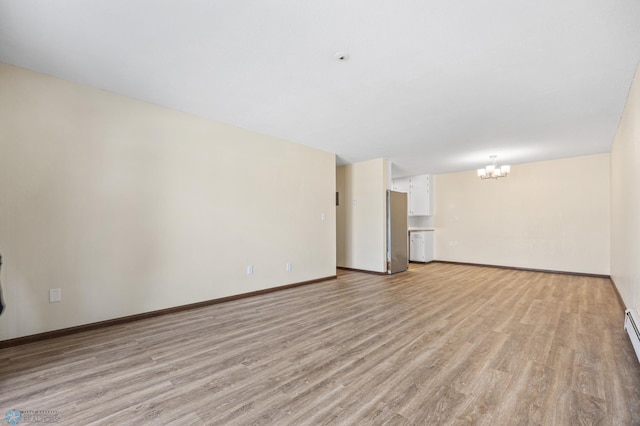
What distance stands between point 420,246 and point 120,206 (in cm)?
677

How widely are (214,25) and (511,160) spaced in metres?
6.40

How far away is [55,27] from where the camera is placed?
205 cm

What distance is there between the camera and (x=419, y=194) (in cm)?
808

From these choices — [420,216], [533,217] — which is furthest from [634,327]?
[420,216]

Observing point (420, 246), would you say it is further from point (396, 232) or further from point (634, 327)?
point (634, 327)

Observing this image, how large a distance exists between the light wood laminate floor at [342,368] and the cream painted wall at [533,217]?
108 inches

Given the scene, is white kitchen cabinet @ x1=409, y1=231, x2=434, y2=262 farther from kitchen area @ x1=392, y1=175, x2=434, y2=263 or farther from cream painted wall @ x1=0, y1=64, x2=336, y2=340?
cream painted wall @ x1=0, y1=64, x2=336, y2=340

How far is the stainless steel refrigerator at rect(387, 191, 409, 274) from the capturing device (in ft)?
20.0

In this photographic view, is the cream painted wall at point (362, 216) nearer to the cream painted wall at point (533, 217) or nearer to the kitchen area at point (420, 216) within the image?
the kitchen area at point (420, 216)

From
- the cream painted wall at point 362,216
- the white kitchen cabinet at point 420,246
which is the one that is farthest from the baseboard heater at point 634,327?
the white kitchen cabinet at point 420,246

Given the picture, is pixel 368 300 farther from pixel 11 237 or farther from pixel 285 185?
pixel 11 237

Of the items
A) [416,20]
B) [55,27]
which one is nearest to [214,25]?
[55,27]

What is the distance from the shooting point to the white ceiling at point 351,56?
1872 millimetres

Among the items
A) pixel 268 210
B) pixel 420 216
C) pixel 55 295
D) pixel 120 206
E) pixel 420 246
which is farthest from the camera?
pixel 420 216
